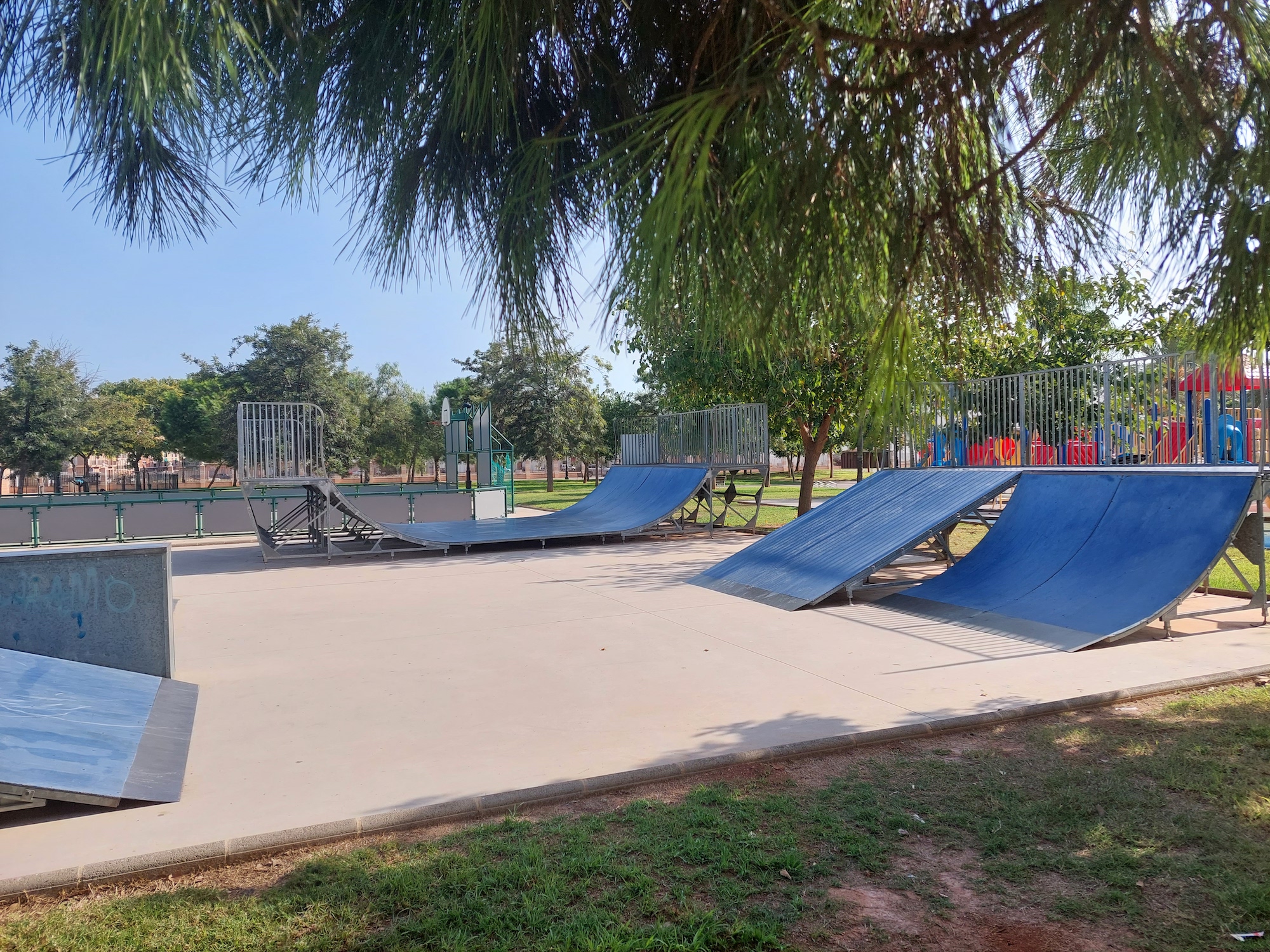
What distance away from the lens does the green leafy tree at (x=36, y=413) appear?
37906 millimetres

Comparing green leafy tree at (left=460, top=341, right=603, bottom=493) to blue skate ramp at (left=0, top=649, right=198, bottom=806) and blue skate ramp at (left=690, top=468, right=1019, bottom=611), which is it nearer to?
blue skate ramp at (left=690, top=468, right=1019, bottom=611)

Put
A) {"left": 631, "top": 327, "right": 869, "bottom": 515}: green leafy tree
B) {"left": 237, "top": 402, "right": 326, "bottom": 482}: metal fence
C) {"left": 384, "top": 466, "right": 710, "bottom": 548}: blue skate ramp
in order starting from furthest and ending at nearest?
1. {"left": 631, "top": 327, "right": 869, "bottom": 515}: green leafy tree
2. {"left": 384, "top": 466, "right": 710, "bottom": 548}: blue skate ramp
3. {"left": 237, "top": 402, "right": 326, "bottom": 482}: metal fence

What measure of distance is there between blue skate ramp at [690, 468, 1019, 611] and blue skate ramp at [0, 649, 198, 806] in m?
6.18

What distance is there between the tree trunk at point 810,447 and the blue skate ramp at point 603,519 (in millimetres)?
2832

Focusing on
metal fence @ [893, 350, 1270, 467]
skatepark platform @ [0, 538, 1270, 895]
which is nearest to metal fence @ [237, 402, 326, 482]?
skatepark platform @ [0, 538, 1270, 895]

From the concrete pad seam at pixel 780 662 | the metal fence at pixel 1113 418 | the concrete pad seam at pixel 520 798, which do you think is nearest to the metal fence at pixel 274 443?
the concrete pad seam at pixel 780 662

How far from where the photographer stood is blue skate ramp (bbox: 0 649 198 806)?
4078 mm

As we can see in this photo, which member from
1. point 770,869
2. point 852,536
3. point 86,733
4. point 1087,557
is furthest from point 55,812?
point 852,536

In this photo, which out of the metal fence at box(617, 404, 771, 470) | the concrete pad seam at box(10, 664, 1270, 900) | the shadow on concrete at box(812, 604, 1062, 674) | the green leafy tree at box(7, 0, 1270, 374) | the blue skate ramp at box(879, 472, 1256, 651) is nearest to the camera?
the green leafy tree at box(7, 0, 1270, 374)

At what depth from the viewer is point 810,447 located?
65.4 ft

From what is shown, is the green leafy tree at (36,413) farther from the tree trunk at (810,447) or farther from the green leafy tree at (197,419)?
the tree trunk at (810,447)

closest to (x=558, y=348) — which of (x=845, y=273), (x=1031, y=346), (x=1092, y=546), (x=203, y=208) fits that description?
(x=845, y=273)

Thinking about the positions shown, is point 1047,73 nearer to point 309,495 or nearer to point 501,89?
point 501,89

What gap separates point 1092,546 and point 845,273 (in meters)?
7.47
